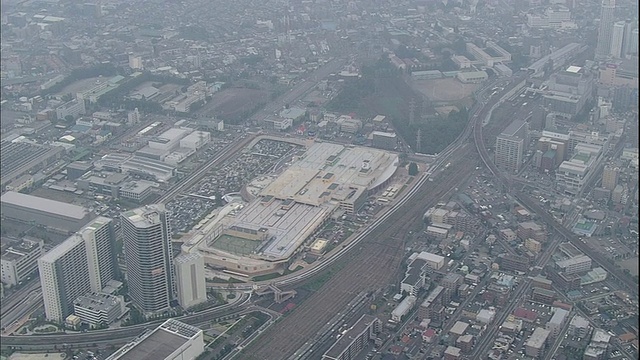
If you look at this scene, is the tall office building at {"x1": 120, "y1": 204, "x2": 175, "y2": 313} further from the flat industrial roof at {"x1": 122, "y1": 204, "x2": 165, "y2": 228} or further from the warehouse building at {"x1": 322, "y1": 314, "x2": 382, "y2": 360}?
the warehouse building at {"x1": 322, "y1": 314, "x2": 382, "y2": 360}

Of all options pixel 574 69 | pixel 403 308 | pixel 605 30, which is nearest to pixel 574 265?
pixel 403 308

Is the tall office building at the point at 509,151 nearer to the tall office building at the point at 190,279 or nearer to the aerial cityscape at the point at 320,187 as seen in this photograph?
the aerial cityscape at the point at 320,187

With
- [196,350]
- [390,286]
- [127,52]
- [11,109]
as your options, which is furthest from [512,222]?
[127,52]

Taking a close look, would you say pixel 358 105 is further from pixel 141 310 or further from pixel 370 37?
pixel 141 310

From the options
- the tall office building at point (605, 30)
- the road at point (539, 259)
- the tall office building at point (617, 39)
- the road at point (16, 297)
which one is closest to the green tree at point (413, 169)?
the road at point (539, 259)

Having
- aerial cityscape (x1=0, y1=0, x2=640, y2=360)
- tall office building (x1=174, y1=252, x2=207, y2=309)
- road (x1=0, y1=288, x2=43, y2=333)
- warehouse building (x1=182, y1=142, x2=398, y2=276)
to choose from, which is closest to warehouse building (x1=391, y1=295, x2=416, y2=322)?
aerial cityscape (x1=0, y1=0, x2=640, y2=360)
